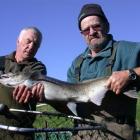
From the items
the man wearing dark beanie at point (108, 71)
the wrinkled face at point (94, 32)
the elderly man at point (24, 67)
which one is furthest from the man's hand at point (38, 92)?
the wrinkled face at point (94, 32)

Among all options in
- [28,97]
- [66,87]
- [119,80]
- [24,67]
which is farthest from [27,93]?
[119,80]

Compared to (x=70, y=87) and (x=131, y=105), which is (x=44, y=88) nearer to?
(x=70, y=87)

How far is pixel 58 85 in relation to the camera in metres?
7.73

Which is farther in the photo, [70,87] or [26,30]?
[26,30]

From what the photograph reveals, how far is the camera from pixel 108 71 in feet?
23.1

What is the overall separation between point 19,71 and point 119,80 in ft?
6.92

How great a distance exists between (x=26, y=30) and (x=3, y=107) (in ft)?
6.95

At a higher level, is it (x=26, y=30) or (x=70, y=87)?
(x=26, y=30)

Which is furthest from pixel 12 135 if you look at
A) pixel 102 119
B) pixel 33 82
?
pixel 102 119

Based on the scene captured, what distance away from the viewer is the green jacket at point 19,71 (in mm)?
7492

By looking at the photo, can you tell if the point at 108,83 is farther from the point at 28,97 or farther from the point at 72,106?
the point at 28,97

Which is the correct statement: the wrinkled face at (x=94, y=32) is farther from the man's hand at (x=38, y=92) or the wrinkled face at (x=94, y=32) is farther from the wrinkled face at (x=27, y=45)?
the wrinkled face at (x=27, y=45)

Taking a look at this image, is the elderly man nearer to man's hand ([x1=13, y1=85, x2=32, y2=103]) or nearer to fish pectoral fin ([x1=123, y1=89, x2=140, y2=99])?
man's hand ([x1=13, y1=85, x2=32, y2=103])

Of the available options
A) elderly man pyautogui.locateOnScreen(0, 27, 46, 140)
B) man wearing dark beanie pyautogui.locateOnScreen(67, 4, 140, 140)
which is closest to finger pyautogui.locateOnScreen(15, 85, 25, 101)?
elderly man pyautogui.locateOnScreen(0, 27, 46, 140)
